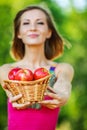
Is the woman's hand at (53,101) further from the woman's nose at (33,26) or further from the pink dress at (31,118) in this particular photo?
the woman's nose at (33,26)

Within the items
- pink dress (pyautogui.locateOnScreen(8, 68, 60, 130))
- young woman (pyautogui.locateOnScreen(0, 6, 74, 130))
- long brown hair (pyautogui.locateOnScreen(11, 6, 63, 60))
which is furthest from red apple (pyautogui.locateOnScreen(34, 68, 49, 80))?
long brown hair (pyautogui.locateOnScreen(11, 6, 63, 60))

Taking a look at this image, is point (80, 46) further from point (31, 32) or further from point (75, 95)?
point (31, 32)

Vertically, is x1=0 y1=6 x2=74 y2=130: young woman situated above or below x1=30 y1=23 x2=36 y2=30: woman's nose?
below

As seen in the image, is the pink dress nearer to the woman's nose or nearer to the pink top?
the pink top

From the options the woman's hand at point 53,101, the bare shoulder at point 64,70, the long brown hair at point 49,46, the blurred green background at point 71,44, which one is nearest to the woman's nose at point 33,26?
the long brown hair at point 49,46

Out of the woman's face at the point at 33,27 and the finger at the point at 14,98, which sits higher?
the woman's face at the point at 33,27

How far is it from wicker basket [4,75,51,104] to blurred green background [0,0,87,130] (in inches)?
93.7

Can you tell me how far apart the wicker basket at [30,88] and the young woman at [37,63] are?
5cm

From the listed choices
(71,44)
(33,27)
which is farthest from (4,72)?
(71,44)

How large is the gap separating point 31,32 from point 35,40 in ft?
0.15

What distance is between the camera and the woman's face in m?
2.42

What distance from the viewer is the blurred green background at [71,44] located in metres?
4.62

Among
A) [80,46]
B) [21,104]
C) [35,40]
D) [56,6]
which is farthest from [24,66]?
[80,46]

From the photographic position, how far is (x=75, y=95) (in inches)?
195
